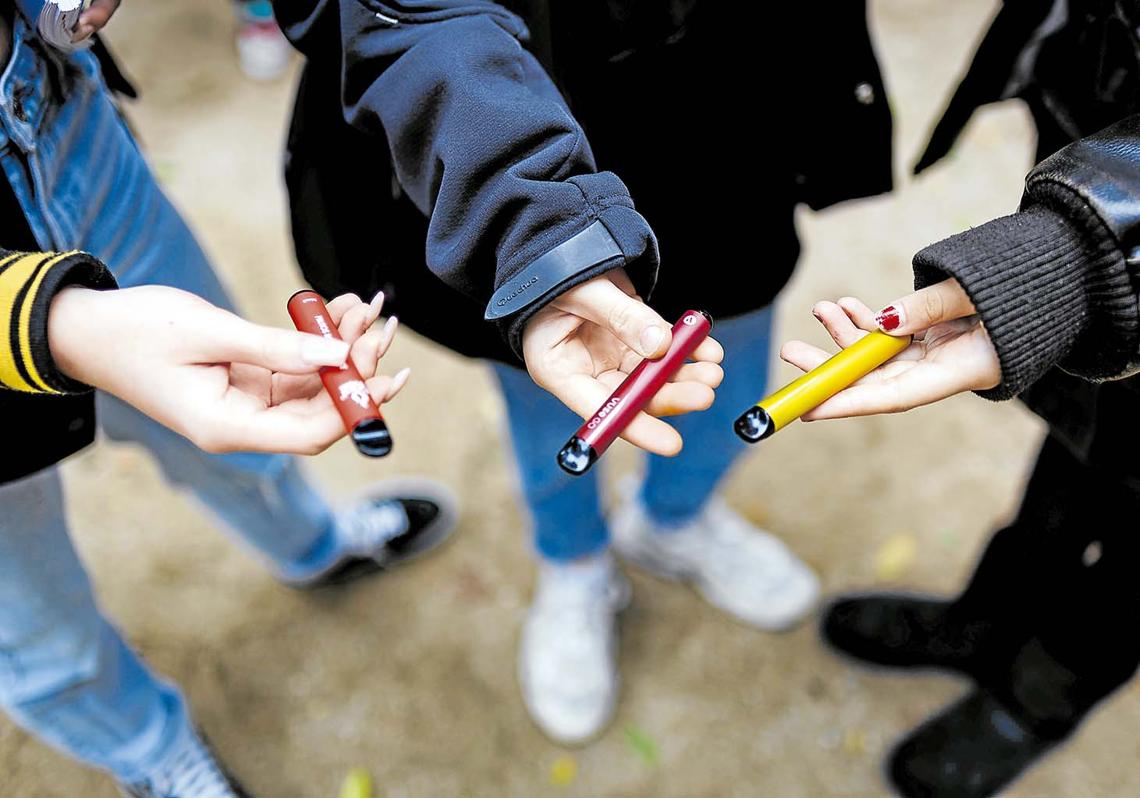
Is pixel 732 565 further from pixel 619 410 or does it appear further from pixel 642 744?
pixel 619 410

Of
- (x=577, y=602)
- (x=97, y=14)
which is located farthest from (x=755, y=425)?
(x=577, y=602)

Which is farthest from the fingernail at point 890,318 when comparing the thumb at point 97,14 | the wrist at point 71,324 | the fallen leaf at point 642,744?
the fallen leaf at point 642,744

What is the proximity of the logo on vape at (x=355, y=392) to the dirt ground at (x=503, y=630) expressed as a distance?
1.65ft

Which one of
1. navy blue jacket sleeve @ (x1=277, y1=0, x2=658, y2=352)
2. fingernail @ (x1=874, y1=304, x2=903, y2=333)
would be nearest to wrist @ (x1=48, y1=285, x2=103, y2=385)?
navy blue jacket sleeve @ (x1=277, y1=0, x2=658, y2=352)

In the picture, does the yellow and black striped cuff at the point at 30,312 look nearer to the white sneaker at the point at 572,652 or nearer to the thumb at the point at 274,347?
the thumb at the point at 274,347

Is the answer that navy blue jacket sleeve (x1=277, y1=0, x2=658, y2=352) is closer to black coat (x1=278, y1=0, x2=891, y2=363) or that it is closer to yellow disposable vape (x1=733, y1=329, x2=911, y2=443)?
black coat (x1=278, y1=0, x2=891, y2=363)

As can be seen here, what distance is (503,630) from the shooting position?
1570 millimetres

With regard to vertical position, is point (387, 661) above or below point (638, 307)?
below

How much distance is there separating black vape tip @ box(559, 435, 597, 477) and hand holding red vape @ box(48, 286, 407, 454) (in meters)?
0.16

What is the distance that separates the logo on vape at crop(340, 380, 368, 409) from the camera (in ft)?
2.27

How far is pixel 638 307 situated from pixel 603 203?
0.09 m

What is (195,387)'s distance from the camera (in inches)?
27.2

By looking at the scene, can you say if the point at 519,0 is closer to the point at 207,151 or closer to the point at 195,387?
the point at 195,387

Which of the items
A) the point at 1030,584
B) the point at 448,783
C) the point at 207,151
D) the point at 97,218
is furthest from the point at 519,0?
the point at 207,151
